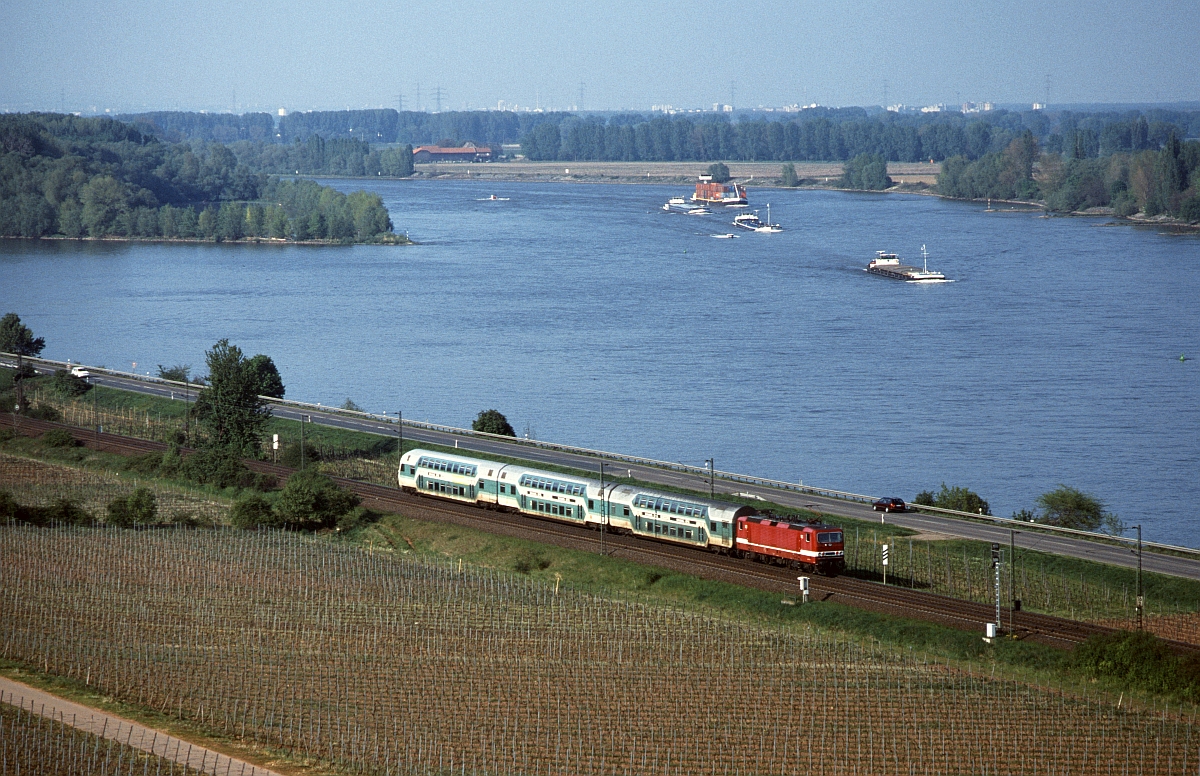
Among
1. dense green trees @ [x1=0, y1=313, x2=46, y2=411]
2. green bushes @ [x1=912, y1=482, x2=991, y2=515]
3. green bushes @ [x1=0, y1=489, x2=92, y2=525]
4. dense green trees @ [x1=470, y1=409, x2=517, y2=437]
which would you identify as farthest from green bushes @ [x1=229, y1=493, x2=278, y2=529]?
dense green trees @ [x1=0, y1=313, x2=46, y2=411]

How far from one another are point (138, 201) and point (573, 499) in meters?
119

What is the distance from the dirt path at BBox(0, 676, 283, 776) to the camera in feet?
69.0

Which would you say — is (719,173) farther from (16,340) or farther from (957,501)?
(957,501)

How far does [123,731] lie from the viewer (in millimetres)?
22609

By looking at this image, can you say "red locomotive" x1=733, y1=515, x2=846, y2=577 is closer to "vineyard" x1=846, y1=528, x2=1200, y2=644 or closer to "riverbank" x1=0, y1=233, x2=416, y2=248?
"vineyard" x1=846, y1=528, x2=1200, y2=644

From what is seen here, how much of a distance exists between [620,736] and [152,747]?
7.40 meters

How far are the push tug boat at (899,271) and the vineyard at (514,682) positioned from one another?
6566cm

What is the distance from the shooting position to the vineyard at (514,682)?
22109 mm

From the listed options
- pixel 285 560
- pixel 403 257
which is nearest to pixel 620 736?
pixel 285 560

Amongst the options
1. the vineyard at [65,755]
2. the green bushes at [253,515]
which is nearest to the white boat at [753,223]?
the green bushes at [253,515]

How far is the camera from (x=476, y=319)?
83500 millimetres

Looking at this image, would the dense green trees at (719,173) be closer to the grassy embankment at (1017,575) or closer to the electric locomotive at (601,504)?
the grassy embankment at (1017,575)

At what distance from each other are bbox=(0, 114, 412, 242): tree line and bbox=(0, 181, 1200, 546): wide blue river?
572 centimetres

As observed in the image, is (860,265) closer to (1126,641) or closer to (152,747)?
(1126,641)
